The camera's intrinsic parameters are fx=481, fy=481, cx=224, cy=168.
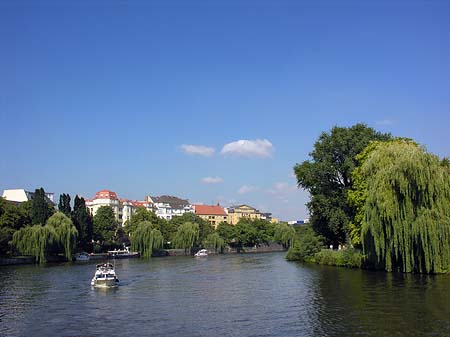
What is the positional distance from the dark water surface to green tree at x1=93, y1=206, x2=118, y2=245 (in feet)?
234

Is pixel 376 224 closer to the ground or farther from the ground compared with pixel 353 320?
farther from the ground

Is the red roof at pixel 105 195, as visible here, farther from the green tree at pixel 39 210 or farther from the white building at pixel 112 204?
the green tree at pixel 39 210

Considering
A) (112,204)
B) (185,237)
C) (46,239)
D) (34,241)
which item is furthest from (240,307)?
(112,204)

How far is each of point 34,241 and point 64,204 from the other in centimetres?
2603

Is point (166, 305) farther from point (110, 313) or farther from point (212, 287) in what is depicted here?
point (212, 287)

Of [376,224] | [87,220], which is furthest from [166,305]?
[87,220]

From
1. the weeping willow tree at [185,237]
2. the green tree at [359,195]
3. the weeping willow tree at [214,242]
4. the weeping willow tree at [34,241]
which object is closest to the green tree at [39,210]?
the weeping willow tree at [34,241]

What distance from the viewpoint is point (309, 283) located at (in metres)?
44.2

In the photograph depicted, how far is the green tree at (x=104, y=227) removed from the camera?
120m

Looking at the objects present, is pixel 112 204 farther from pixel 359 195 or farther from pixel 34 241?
pixel 359 195

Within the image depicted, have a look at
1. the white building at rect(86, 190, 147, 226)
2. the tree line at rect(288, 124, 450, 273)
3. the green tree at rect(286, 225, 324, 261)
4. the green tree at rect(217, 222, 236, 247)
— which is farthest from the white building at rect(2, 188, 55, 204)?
the tree line at rect(288, 124, 450, 273)

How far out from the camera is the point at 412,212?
4119 centimetres

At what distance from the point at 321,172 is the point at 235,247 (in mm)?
86763

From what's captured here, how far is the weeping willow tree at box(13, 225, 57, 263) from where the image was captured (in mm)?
80375
